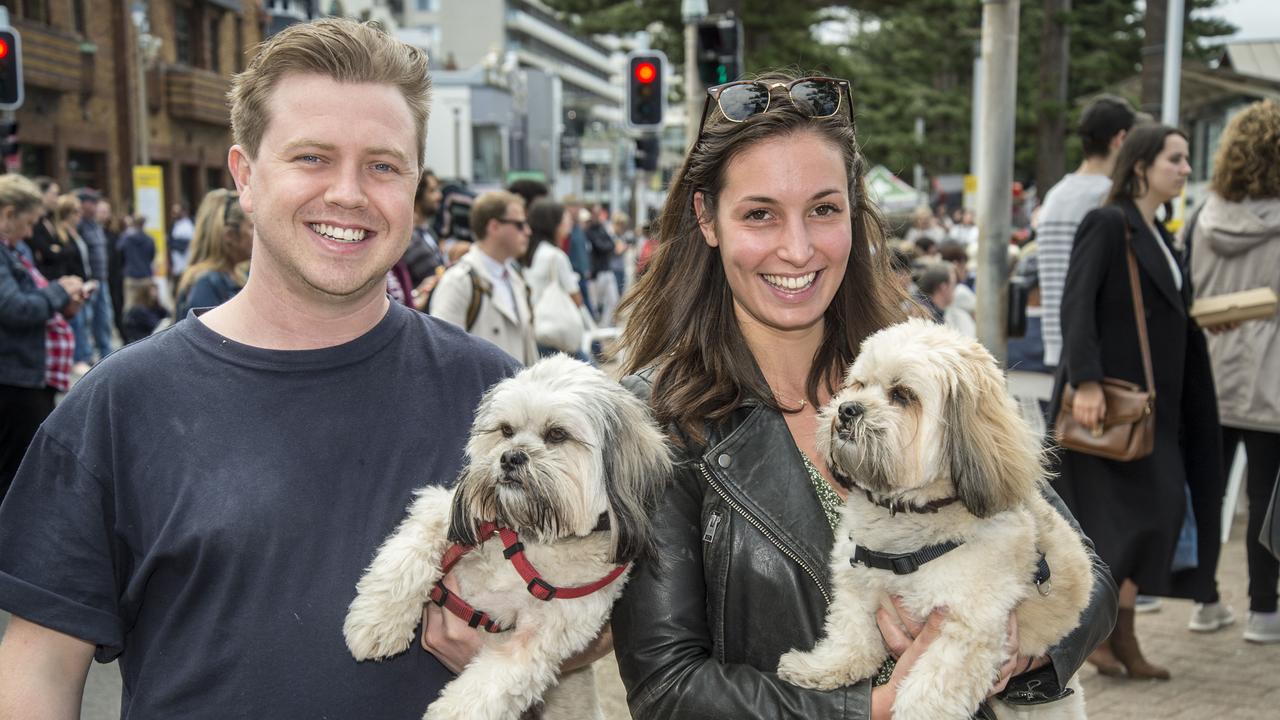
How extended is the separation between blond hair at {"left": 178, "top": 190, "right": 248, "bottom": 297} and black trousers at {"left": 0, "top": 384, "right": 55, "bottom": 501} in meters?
1.48

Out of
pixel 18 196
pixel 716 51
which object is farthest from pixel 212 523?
pixel 716 51

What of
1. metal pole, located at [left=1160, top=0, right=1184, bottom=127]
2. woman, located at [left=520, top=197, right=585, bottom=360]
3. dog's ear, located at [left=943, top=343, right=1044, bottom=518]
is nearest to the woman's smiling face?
dog's ear, located at [left=943, top=343, right=1044, bottom=518]

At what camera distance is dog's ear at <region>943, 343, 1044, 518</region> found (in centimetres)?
262

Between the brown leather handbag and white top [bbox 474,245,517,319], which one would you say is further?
white top [bbox 474,245,517,319]

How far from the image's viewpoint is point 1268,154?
6480 mm

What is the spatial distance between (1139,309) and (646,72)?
35.3ft

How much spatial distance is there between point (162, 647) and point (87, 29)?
32.8 meters

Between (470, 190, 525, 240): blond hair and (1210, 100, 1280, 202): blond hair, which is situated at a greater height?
(1210, 100, 1280, 202): blond hair

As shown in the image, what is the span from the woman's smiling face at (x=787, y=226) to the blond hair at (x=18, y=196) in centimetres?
778

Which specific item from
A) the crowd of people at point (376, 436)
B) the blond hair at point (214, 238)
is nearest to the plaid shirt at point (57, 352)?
the blond hair at point (214, 238)

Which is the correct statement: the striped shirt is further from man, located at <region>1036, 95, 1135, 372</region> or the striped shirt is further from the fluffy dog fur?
the fluffy dog fur

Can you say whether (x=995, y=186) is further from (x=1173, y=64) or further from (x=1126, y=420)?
(x=1173, y=64)

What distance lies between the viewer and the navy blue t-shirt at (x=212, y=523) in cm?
216

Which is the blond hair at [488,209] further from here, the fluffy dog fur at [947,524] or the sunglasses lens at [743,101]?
the fluffy dog fur at [947,524]
